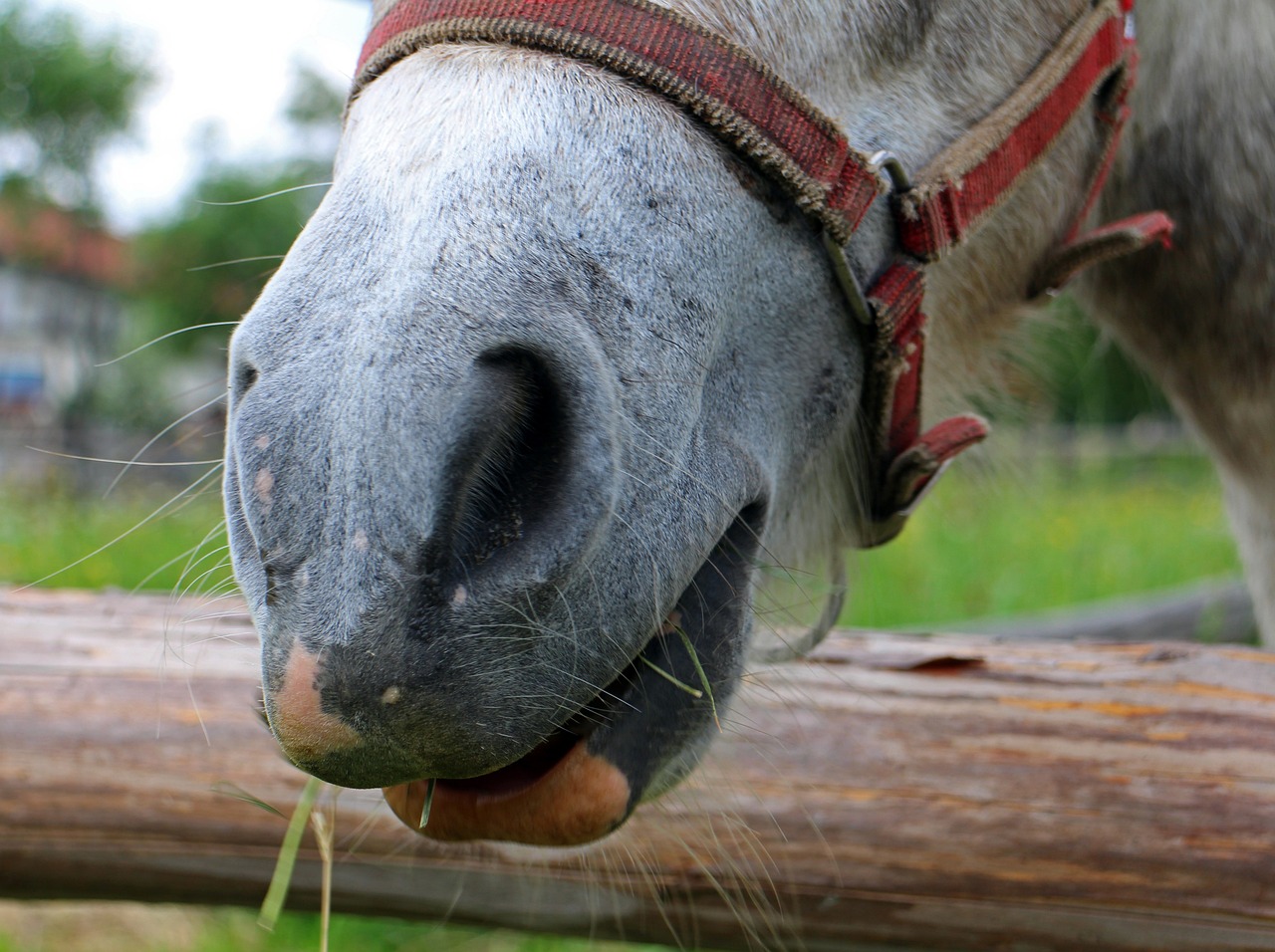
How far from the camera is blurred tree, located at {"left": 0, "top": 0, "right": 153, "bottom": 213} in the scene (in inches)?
896

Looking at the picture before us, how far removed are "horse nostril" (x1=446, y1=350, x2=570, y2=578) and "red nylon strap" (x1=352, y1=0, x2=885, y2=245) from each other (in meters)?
0.31

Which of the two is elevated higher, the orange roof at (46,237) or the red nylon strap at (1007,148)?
the red nylon strap at (1007,148)

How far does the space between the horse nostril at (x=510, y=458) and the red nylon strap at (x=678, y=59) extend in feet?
1.02

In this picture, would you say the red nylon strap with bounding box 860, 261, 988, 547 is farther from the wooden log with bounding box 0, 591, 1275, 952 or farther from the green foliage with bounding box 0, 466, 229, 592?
the green foliage with bounding box 0, 466, 229, 592

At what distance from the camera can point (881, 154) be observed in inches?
42.6

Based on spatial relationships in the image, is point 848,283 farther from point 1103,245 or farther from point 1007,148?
point 1103,245

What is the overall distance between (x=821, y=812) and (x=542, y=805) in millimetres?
648

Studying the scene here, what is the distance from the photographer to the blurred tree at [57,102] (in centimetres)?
2275

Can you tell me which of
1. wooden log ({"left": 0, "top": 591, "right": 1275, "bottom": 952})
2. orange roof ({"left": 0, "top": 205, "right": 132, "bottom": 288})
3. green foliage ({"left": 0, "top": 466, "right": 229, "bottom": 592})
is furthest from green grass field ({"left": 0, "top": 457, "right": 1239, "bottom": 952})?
orange roof ({"left": 0, "top": 205, "right": 132, "bottom": 288})

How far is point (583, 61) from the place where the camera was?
93cm

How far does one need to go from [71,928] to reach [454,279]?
252 cm

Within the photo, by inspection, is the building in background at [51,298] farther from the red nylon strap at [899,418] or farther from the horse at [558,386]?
the horse at [558,386]

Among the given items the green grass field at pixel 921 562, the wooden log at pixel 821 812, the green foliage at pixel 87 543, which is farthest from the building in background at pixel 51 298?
the wooden log at pixel 821 812

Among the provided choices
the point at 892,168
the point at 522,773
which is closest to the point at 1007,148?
the point at 892,168
